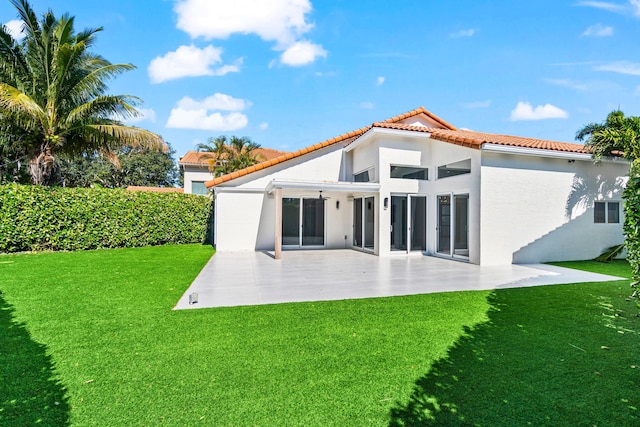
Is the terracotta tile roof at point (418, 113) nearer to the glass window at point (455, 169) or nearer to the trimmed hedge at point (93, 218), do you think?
the glass window at point (455, 169)

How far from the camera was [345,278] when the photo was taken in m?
10.4

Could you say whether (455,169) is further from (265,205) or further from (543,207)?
(265,205)

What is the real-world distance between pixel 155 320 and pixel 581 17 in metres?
18.1

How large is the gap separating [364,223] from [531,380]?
13966 millimetres

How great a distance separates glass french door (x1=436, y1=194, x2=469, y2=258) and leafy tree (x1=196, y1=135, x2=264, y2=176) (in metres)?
18.1

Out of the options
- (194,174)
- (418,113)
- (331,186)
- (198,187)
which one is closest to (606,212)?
(418,113)

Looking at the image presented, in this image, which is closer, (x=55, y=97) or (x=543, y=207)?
(x=543, y=207)

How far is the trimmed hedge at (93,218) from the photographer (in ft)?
50.0

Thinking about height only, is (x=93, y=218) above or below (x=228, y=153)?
below

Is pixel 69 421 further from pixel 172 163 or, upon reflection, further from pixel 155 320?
pixel 172 163

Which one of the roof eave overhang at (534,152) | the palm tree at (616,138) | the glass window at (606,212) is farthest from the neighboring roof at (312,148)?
the glass window at (606,212)

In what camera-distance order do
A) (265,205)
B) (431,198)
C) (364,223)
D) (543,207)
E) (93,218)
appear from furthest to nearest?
(265,205) → (364,223) → (93,218) → (431,198) → (543,207)

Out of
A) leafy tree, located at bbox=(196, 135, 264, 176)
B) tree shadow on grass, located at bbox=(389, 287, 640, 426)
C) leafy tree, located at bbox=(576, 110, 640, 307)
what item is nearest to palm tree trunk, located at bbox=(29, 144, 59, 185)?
leafy tree, located at bbox=(196, 135, 264, 176)

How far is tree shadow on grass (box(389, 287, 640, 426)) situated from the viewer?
3.35 m
